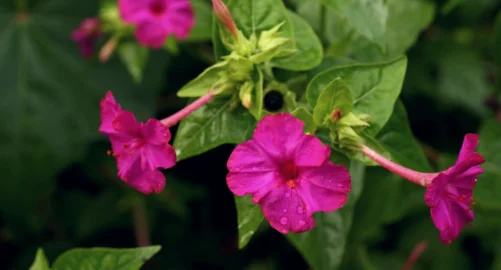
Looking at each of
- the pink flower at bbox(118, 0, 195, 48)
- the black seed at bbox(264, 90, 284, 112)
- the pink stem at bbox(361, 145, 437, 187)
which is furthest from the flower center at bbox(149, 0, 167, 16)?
the pink stem at bbox(361, 145, 437, 187)

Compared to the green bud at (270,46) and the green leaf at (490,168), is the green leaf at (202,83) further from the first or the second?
the green leaf at (490,168)

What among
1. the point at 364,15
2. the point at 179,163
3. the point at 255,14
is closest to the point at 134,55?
the point at 179,163

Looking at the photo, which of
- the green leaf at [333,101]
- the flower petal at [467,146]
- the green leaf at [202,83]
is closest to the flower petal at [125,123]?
the green leaf at [202,83]

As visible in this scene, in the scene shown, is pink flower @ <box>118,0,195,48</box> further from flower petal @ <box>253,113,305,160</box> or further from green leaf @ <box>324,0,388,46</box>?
flower petal @ <box>253,113,305,160</box>

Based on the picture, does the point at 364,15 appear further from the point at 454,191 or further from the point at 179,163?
the point at 179,163

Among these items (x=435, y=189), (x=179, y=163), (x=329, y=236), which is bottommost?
(x=179, y=163)
